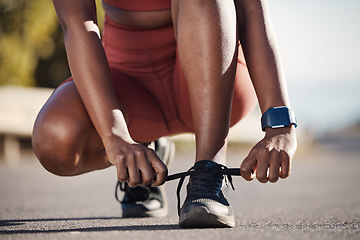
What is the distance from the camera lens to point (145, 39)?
1.74 metres

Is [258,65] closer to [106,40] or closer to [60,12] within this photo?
[60,12]

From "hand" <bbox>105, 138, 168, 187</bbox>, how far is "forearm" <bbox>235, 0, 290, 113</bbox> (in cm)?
34

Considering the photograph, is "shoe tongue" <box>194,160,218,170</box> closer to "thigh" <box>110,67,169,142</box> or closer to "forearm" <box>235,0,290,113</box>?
"forearm" <box>235,0,290,113</box>

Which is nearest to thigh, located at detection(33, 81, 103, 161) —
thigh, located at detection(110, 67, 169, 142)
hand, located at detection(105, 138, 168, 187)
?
thigh, located at detection(110, 67, 169, 142)

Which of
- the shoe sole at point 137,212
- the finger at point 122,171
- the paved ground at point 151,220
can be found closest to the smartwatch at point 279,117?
the paved ground at point 151,220

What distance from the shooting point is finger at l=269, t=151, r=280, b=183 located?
3.67 feet

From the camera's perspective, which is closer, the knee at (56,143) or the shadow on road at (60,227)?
the shadow on road at (60,227)

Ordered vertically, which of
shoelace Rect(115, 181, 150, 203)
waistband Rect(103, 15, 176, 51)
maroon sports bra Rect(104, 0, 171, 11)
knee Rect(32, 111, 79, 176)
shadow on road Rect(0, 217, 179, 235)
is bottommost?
shadow on road Rect(0, 217, 179, 235)

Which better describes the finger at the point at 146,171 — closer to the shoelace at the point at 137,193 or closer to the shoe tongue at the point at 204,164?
the shoe tongue at the point at 204,164

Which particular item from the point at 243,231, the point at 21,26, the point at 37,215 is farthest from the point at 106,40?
the point at 21,26

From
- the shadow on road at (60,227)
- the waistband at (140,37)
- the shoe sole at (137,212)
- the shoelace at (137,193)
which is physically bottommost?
the shadow on road at (60,227)

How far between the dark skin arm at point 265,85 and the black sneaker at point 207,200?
0.10 m

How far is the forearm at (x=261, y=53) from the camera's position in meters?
1.30

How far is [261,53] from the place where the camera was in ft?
4.40
